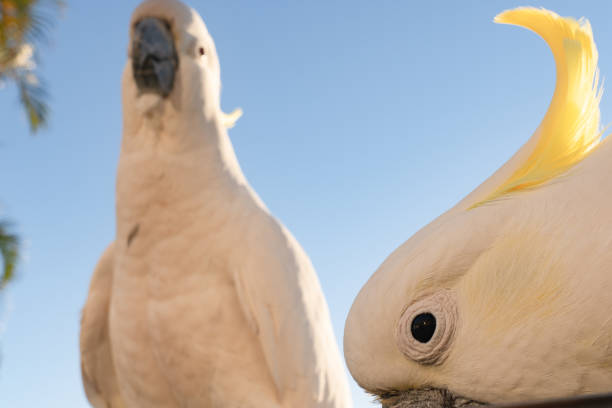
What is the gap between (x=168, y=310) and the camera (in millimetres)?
1562

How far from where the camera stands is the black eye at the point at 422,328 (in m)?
2.36

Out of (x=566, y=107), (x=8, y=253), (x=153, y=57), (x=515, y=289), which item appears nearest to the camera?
(x=153, y=57)

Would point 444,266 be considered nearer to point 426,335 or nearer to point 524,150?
point 426,335

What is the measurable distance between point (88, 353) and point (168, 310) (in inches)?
16.8

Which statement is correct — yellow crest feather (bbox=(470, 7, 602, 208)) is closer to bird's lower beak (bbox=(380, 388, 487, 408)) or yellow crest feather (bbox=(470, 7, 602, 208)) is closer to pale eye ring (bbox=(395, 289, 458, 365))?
pale eye ring (bbox=(395, 289, 458, 365))

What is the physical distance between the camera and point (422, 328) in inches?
93.1

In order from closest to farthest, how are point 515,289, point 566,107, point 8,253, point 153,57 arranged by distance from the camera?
point 153,57 < point 515,289 < point 566,107 < point 8,253

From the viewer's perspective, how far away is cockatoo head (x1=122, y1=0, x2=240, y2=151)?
1488 mm

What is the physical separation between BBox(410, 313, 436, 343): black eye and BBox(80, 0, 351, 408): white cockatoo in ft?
2.65

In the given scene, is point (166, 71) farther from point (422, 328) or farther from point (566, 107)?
point (566, 107)

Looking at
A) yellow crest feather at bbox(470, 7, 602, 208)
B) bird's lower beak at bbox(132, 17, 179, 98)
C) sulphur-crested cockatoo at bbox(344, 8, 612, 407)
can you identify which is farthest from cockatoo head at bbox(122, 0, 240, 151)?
yellow crest feather at bbox(470, 7, 602, 208)

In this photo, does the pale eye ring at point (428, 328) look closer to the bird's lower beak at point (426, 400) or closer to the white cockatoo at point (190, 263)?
the bird's lower beak at point (426, 400)

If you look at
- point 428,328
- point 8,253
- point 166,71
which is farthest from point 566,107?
point 8,253

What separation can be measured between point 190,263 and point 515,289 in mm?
1350
